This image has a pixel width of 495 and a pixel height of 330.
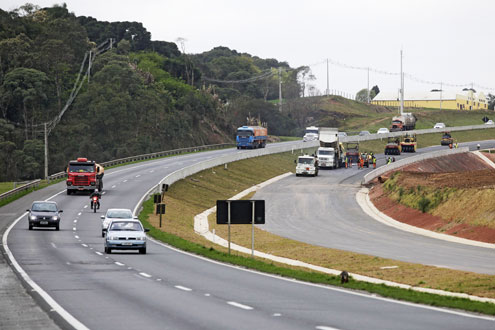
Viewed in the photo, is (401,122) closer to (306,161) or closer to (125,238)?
(306,161)

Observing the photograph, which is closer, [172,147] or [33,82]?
[33,82]

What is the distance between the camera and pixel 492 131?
524 feet

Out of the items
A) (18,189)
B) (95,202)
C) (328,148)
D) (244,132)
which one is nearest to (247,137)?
(244,132)

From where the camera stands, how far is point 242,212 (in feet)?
105

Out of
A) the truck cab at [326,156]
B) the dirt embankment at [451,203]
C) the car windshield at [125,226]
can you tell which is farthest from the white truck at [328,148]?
the car windshield at [125,226]

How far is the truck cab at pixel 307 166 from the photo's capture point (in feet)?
306

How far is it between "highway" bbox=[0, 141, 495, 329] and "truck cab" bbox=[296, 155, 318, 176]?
186 ft

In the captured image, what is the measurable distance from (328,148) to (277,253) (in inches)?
2218

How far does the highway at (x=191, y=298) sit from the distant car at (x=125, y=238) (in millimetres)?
483

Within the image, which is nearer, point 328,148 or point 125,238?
point 125,238

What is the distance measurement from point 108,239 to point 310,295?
15.6m

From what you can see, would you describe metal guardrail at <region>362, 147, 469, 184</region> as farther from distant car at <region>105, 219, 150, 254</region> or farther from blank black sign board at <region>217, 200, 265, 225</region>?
blank black sign board at <region>217, 200, 265, 225</region>

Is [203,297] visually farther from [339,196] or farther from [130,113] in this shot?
[130,113]

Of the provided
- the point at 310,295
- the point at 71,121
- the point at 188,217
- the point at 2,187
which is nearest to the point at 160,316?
the point at 310,295
